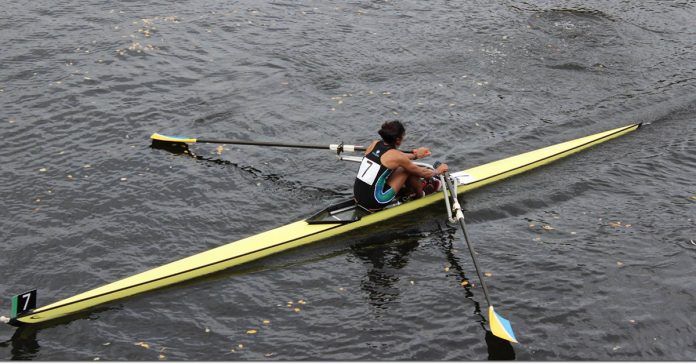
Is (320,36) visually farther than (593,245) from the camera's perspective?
Yes

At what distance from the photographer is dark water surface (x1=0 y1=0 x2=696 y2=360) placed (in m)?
11.5

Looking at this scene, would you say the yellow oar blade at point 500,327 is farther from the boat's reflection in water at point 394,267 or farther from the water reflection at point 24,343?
the water reflection at point 24,343

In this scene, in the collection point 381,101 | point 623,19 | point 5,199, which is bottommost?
point 5,199

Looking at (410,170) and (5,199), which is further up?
(410,170)

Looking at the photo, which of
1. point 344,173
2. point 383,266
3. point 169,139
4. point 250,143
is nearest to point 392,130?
point 383,266

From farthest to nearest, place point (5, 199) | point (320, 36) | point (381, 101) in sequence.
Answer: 1. point (320, 36)
2. point (381, 101)
3. point (5, 199)

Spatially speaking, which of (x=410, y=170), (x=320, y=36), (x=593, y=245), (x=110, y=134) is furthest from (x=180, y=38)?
(x=593, y=245)

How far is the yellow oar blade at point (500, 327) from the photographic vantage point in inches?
425

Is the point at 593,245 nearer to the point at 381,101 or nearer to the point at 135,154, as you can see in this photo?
the point at 381,101

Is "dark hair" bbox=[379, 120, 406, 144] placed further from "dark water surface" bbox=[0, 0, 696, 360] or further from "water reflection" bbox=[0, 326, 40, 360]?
"water reflection" bbox=[0, 326, 40, 360]

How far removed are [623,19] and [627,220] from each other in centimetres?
1215

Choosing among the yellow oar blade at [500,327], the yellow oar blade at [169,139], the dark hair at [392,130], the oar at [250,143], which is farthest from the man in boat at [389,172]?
the yellow oar blade at [169,139]

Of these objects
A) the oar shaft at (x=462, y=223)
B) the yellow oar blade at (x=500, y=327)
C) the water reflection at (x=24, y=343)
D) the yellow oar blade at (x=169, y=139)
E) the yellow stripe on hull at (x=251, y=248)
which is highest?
the oar shaft at (x=462, y=223)

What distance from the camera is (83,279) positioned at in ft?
40.8
